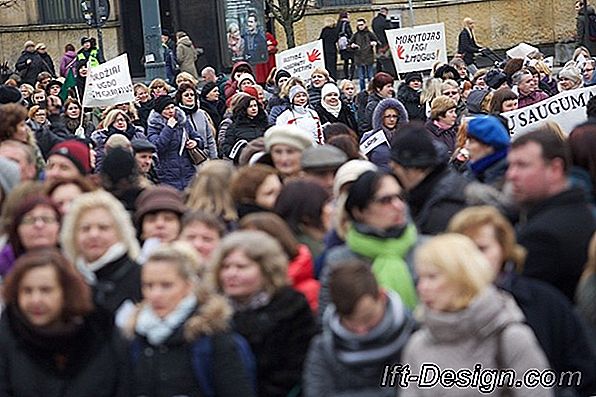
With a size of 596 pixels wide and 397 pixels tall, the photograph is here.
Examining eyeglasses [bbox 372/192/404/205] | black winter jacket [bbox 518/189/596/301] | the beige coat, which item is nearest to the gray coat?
black winter jacket [bbox 518/189/596/301]

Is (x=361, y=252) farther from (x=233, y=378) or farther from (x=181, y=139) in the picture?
(x=181, y=139)

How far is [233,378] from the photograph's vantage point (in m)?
6.29

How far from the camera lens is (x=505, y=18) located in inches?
1619

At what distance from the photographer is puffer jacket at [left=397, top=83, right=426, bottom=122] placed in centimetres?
1855

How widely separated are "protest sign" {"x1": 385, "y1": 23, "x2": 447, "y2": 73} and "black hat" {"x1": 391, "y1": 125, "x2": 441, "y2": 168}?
47.4 feet

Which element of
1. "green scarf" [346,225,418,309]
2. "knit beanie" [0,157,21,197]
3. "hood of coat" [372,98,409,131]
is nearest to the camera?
"green scarf" [346,225,418,309]

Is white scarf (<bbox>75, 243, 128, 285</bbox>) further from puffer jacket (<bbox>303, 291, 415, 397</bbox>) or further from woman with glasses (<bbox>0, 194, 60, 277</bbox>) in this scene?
puffer jacket (<bbox>303, 291, 415, 397</bbox>)

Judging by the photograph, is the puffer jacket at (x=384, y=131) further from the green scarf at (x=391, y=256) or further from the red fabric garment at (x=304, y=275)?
the green scarf at (x=391, y=256)

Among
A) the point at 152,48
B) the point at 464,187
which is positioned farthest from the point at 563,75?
the point at 464,187

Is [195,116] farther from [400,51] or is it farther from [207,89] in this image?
[400,51]

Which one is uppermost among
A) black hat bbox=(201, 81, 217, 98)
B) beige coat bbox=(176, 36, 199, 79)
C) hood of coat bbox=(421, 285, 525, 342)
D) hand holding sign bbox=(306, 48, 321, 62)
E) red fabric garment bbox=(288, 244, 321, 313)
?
hood of coat bbox=(421, 285, 525, 342)

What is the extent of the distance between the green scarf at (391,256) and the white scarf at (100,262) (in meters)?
1.11

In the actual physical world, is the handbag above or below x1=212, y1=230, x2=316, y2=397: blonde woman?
below

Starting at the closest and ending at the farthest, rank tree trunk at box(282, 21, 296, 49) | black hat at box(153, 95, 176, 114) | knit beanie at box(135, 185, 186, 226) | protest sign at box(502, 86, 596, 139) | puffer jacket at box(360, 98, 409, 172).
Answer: knit beanie at box(135, 185, 186, 226) → protest sign at box(502, 86, 596, 139) → puffer jacket at box(360, 98, 409, 172) → black hat at box(153, 95, 176, 114) → tree trunk at box(282, 21, 296, 49)
